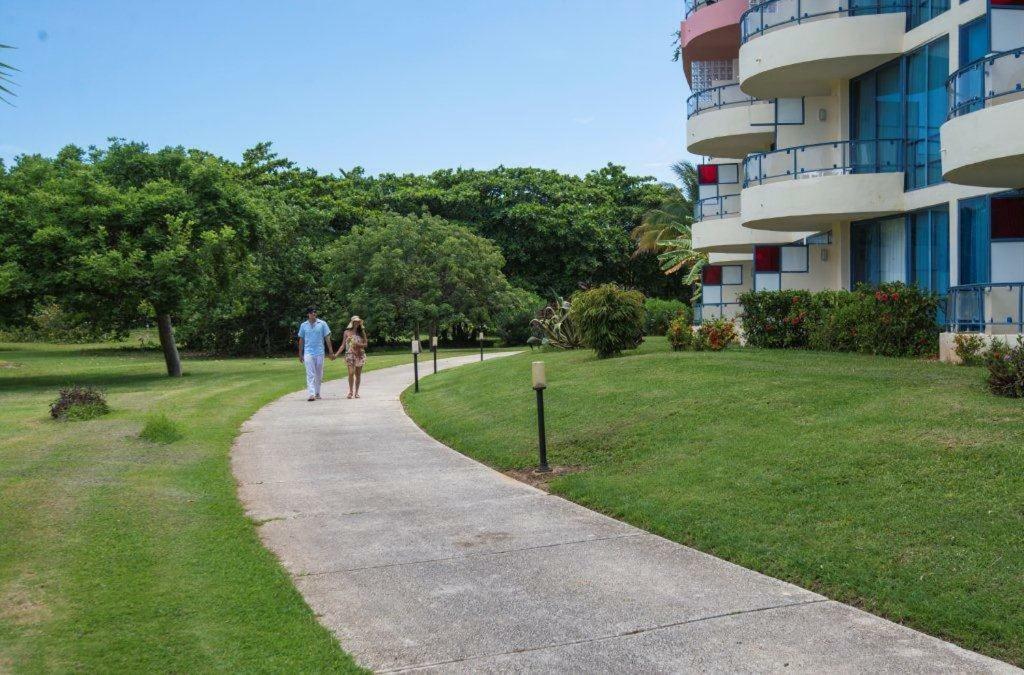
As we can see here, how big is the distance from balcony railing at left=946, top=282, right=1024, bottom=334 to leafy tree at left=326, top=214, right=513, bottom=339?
93.6 ft

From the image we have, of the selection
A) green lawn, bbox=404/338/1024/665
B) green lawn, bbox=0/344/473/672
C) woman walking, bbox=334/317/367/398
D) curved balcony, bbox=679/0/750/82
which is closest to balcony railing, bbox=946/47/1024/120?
green lawn, bbox=404/338/1024/665

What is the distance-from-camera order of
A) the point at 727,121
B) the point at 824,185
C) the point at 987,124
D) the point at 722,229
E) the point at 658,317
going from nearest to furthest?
the point at 987,124 < the point at 824,185 < the point at 727,121 < the point at 722,229 < the point at 658,317

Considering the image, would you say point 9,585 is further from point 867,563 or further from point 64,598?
point 867,563

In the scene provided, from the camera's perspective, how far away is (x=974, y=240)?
16.7 metres

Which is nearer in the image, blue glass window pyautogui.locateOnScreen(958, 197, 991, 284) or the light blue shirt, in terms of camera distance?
blue glass window pyautogui.locateOnScreen(958, 197, 991, 284)

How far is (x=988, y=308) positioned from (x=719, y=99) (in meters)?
14.3

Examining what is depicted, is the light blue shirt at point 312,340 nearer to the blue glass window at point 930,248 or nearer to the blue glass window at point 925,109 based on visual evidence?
the blue glass window at point 930,248

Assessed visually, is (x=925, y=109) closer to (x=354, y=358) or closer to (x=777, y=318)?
(x=777, y=318)

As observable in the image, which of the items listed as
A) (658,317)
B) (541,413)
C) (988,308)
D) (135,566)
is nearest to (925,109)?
(988,308)

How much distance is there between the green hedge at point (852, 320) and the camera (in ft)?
53.5

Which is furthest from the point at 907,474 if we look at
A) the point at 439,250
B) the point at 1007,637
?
the point at 439,250

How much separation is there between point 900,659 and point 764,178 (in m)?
18.2

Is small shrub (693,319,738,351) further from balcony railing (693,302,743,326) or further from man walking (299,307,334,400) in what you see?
balcony railing (693,302,743,326)

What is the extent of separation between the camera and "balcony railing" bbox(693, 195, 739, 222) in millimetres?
29172
